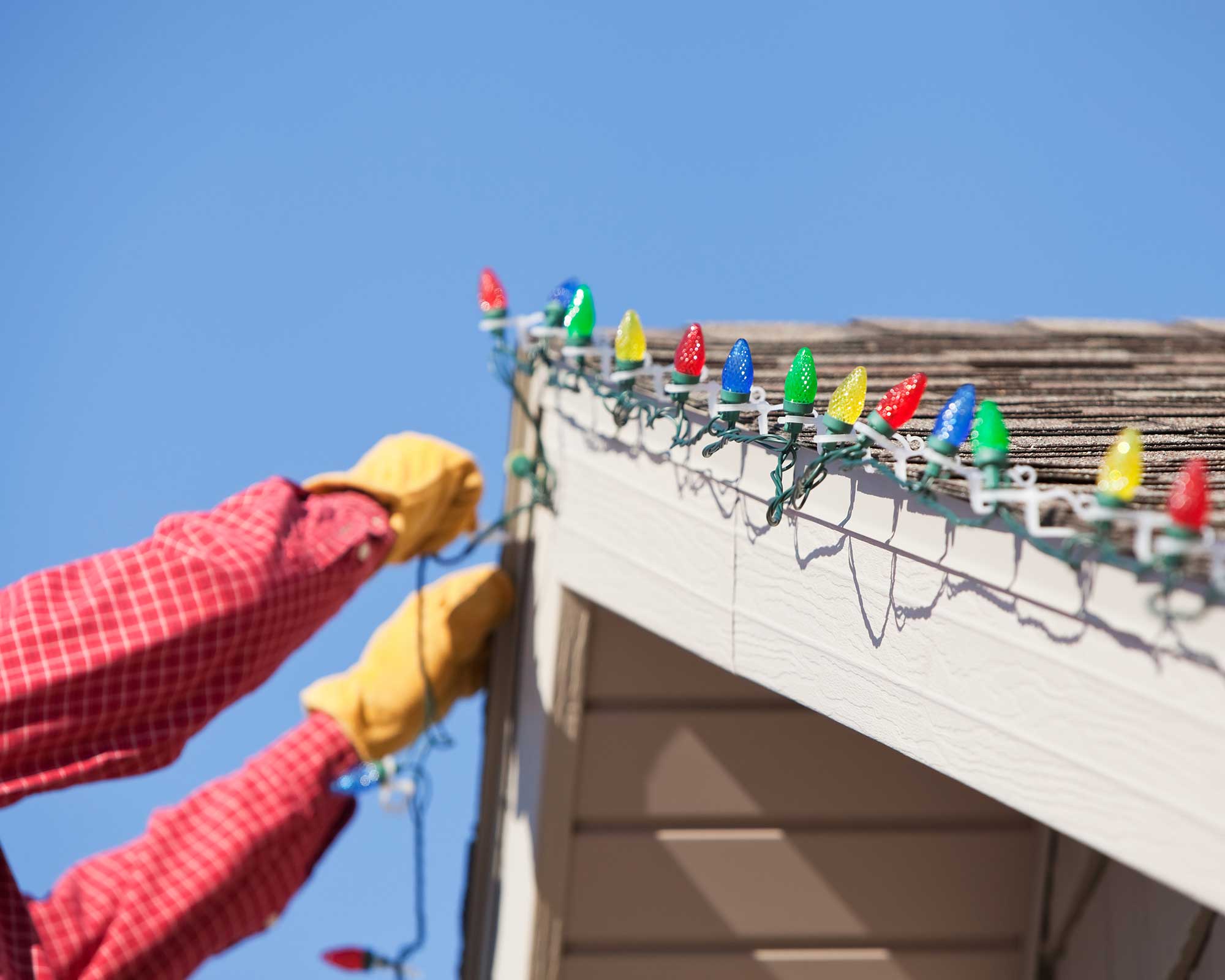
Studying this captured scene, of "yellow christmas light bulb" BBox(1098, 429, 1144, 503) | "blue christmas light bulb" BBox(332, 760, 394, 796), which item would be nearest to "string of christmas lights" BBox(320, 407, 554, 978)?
"blue christmas light bulb" BBox(332, 760, 394, 796)

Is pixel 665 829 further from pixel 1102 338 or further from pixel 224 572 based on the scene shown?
pixel 1102 338

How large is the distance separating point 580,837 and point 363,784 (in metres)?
0.35

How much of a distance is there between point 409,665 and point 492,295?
61cm

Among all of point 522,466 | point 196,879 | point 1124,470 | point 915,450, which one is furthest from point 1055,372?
point 196,879

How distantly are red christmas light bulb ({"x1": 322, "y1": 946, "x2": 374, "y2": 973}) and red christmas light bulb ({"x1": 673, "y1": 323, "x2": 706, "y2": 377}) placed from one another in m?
1.42

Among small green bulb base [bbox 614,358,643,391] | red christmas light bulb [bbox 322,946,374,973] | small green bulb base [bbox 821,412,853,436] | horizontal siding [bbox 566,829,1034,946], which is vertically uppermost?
small green bulb base [bbox 821,412,853,436]

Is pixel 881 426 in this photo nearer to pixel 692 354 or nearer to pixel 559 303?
pixel 692 354

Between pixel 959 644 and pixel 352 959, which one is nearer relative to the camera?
pixel 959 644

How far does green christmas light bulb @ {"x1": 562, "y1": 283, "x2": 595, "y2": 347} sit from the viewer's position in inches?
74.2

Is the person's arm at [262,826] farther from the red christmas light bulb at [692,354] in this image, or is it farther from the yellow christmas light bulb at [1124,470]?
the yellow christmas light bulb at [1124,470]

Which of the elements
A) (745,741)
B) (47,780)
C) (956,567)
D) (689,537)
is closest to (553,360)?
(689,537)

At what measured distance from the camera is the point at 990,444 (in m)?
1.09

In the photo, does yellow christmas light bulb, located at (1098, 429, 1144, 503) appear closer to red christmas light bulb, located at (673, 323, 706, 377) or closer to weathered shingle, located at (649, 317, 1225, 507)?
weathered shingle, located at (649, 317, 1225, 507)

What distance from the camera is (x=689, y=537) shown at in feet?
5.90
